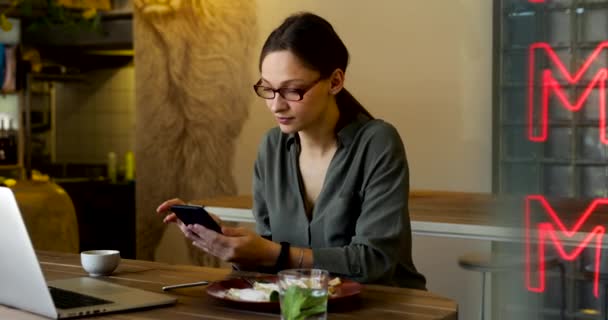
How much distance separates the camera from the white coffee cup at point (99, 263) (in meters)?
1.93

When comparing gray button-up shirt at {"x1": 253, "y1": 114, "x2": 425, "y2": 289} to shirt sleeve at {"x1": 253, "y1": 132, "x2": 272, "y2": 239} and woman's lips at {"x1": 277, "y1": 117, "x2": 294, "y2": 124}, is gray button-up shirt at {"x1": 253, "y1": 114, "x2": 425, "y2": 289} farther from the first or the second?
woman's lips at {"x1": 277, "y1": 117, "x2": 294, "y2": 124}

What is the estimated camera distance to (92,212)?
711cm

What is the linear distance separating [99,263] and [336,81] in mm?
692

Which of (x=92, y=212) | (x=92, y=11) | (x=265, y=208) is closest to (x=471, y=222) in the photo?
(x=265, y=208)

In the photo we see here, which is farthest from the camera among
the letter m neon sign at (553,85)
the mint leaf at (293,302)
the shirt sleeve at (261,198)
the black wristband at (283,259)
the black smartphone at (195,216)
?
the shirt sleeve at (261,198)

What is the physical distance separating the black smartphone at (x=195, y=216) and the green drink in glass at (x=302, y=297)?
426mm

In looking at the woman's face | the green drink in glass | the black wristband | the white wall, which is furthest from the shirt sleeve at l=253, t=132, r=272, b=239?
the white wall

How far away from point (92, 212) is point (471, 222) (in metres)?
4.87

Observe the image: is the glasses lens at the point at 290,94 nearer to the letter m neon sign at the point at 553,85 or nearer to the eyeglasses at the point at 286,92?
the eyeglasses at the point at 286,92

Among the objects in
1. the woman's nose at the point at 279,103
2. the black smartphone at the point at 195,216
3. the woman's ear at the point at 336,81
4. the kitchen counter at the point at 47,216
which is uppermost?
the woman's ear at the point at 336,81

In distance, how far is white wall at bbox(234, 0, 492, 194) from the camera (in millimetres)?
3926

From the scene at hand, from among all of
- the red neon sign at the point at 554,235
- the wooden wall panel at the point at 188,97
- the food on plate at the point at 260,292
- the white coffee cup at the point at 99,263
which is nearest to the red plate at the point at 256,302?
the food on plate at the point at 260,292

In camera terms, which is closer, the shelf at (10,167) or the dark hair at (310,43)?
the dark hair at (310,43)

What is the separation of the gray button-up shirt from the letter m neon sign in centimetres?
124
